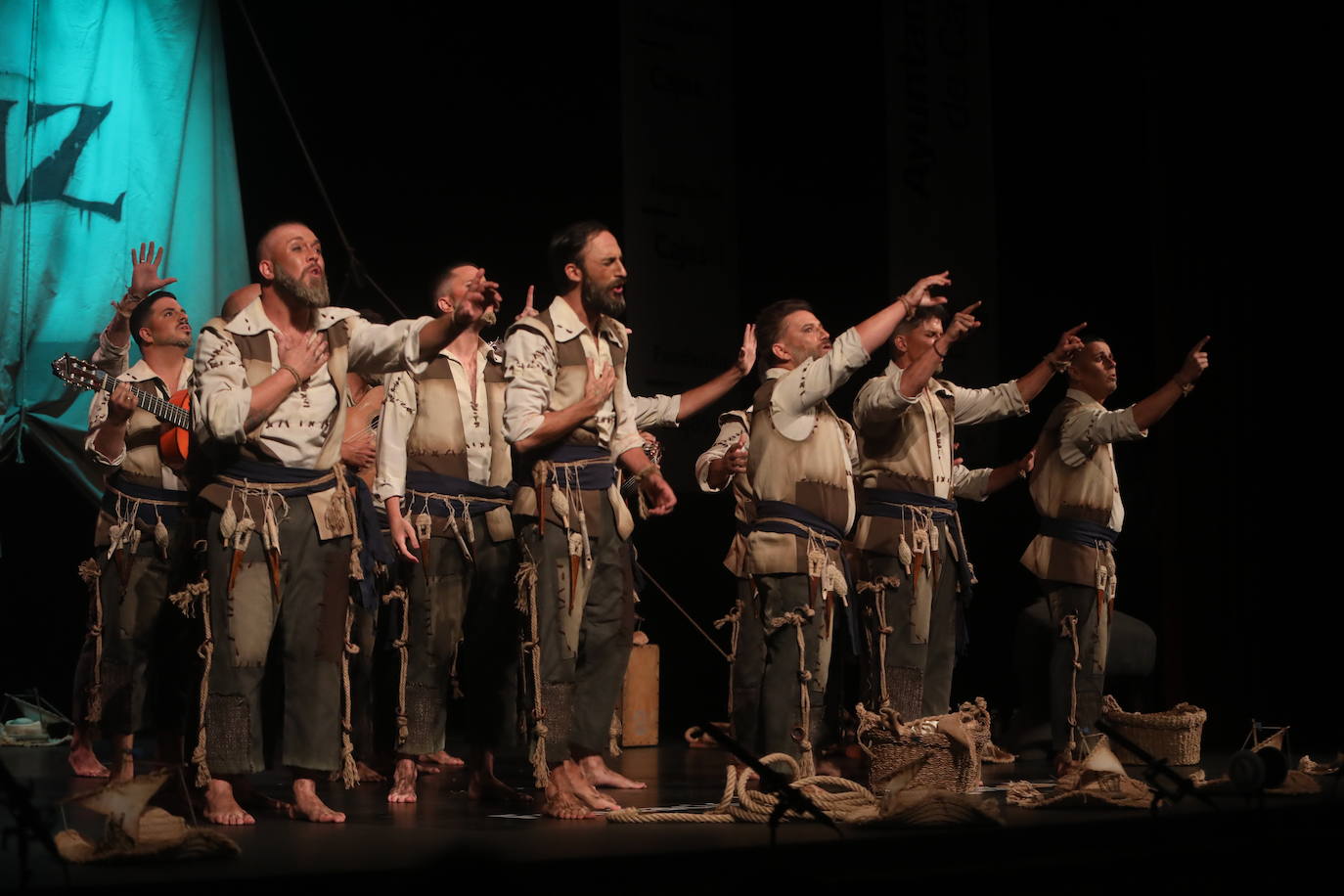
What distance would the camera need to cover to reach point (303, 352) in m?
4.07

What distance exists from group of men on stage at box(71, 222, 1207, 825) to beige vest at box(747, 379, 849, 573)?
11 millimetres

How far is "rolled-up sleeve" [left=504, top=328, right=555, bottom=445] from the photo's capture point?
14.3 ft

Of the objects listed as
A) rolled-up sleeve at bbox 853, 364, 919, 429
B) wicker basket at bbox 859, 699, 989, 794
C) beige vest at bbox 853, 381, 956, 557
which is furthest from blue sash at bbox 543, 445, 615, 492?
beige vest at bbox 853, 381, 956, 557

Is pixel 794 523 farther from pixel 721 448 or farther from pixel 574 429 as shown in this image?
pixel 721 448

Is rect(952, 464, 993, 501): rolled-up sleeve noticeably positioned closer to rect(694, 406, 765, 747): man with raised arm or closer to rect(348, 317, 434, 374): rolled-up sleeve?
rect(694, 406, 765, 747): man with raised arm

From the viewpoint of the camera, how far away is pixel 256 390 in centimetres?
399

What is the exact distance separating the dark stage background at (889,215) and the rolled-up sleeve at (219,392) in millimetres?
2226

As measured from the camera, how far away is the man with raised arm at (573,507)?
4.35m

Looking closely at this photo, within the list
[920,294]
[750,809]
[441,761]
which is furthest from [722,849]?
[441,761]

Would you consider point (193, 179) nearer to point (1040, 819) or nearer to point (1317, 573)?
point (1040, 819)

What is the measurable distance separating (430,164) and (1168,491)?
3.98 m

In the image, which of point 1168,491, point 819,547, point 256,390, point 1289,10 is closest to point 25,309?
point 256,390

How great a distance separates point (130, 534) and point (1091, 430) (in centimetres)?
345

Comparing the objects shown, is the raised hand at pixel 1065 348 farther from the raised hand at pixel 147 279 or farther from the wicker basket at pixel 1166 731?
the raised hand at pixel 147 279
